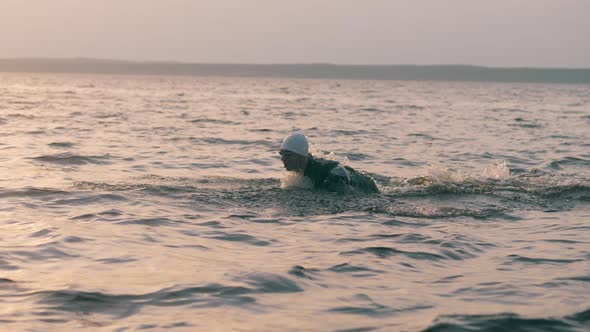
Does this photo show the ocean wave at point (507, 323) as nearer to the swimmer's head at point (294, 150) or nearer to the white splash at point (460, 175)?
A: the swimmer's head at point (294, 150)

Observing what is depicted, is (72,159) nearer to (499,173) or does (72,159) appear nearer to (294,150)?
(294,150)

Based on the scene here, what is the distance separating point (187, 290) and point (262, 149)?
15654mm

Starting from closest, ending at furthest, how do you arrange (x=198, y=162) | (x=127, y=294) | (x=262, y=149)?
(x=127, y=294) < (x=198, y=162) < (x=262, y=149)

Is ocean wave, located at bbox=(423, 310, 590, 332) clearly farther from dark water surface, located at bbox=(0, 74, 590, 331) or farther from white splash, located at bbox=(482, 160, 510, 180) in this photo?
white splash, located at bbox=(482, 160, 510, 180)

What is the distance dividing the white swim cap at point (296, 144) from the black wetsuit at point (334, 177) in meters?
0.29

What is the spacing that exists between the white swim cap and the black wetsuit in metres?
0.29

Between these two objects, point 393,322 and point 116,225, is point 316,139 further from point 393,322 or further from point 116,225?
point 393,322

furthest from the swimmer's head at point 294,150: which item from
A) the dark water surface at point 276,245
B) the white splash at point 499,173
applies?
the white splash at point 499,173

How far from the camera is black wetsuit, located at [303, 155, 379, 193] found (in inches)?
543

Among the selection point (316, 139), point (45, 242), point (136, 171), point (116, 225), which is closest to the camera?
point (45, 242)

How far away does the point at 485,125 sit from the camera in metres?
36.8

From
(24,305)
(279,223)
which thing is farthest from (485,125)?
(24,305)

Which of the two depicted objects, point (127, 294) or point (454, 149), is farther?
point (454, 149)

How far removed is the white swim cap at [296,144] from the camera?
13.7 metres
